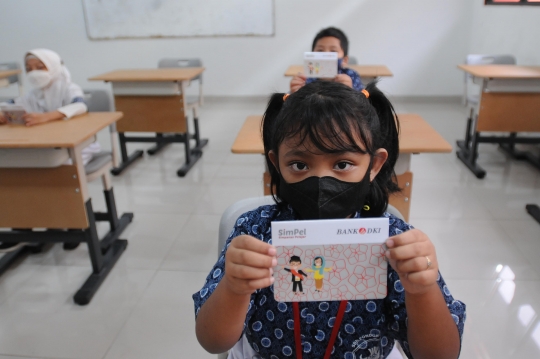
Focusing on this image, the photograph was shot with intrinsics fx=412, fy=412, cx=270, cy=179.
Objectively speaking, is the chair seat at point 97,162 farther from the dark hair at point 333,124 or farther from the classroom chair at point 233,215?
the dark hair at point 333,124

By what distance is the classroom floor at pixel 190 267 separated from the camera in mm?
1803

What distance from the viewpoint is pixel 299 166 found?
792mm

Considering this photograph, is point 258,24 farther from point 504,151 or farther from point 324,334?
point 324,334

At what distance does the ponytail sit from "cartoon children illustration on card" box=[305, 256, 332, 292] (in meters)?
0.26

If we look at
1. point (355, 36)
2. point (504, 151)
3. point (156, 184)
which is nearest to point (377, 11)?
point (355, 36)

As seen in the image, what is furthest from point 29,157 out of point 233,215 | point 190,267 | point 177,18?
point 177,18

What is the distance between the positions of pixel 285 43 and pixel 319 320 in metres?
5.52

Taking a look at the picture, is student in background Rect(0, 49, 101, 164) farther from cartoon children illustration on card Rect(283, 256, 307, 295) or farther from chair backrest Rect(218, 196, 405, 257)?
cartoon children illustration on card Rect(283, 256, 307, 295)

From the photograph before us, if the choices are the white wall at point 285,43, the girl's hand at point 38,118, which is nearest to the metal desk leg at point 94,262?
the girl's hand at point 38,118

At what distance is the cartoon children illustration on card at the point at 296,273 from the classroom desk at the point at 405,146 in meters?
1.21

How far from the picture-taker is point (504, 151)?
3.99 m

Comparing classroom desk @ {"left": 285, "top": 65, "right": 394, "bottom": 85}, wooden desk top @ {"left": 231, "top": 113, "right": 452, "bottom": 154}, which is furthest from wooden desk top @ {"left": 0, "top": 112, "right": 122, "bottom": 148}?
classroom desk @ {"left": 285, "top": 65, "right": 394, "bottom": 85}

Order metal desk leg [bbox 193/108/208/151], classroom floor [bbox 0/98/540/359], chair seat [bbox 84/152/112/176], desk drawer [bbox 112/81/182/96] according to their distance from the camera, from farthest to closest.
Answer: metal desk leg [bbox 193/108/208/151] → desk drawer [bbox 112/81/182/96] → chair seat [bbox 84/152/112/176] → classroom floor [bbox 0/98/540/359]

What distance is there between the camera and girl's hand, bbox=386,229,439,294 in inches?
25.8
